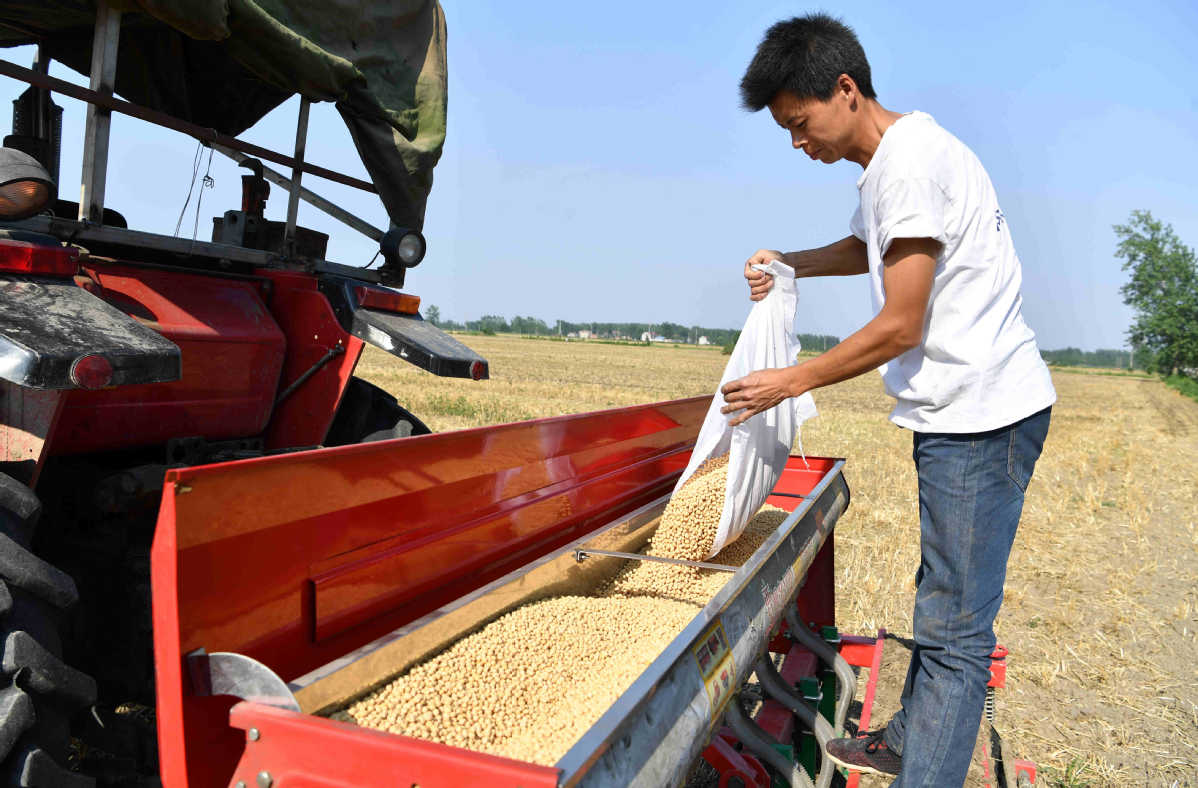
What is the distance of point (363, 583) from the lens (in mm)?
1761

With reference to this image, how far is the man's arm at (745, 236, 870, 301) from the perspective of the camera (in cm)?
279

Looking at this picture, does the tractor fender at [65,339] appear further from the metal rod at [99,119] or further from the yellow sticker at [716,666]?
the yellow sticker at [716,666]

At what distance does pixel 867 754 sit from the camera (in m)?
2.51

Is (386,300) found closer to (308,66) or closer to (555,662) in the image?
(308,66)

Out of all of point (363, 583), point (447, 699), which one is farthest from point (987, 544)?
point (363, 583)

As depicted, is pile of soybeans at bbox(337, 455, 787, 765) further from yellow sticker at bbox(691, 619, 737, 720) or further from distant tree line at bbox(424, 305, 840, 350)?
distant tree line at bbox(424, 305, 840, 350)

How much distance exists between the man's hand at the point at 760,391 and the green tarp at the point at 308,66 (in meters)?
1.63

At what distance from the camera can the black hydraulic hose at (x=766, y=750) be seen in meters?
2.31

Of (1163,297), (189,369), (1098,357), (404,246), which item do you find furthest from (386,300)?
(1098,357)

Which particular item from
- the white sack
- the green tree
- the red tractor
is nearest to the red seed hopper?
the white sack

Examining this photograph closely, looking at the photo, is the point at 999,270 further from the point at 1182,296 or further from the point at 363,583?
the point at 1182,296

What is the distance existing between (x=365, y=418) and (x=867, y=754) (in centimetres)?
211

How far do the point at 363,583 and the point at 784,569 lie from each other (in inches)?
49.1

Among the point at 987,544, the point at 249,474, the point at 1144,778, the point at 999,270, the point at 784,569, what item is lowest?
the point at 1144,778
